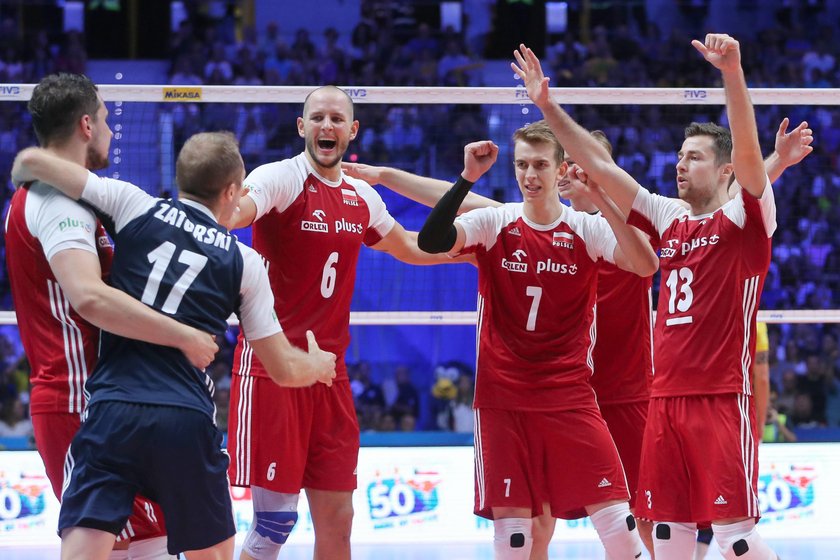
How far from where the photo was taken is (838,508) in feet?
32.1

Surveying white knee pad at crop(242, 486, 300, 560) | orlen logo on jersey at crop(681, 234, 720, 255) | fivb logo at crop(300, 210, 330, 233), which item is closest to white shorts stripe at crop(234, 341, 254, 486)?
white knee pad at crop(242, 486, 300, 560)

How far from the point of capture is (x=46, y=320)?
4633mm

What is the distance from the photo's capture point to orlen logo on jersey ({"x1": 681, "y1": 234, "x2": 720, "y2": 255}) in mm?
5812

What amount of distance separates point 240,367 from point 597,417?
2.07 meters

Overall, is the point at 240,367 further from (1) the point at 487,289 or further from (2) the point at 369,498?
(2) the point at 369,498

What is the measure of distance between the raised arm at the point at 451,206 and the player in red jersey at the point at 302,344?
46 cm

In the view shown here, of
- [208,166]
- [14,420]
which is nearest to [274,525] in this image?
[208,166]

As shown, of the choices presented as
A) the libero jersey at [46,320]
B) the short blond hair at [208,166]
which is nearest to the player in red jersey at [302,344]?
the short blond hair at [208,166]

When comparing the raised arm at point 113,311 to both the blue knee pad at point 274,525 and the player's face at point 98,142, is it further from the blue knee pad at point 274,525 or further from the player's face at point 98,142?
the blue knee pad at point 274,525

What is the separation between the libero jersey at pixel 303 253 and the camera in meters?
5.79

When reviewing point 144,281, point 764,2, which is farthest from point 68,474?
point 764,2

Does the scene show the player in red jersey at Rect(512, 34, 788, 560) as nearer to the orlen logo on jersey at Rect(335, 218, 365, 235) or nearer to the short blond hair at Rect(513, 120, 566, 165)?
the short blond hair at Rect(513, 120, 566, 165)

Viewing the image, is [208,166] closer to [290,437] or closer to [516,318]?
[290,437]

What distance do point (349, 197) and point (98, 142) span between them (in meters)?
1.72
